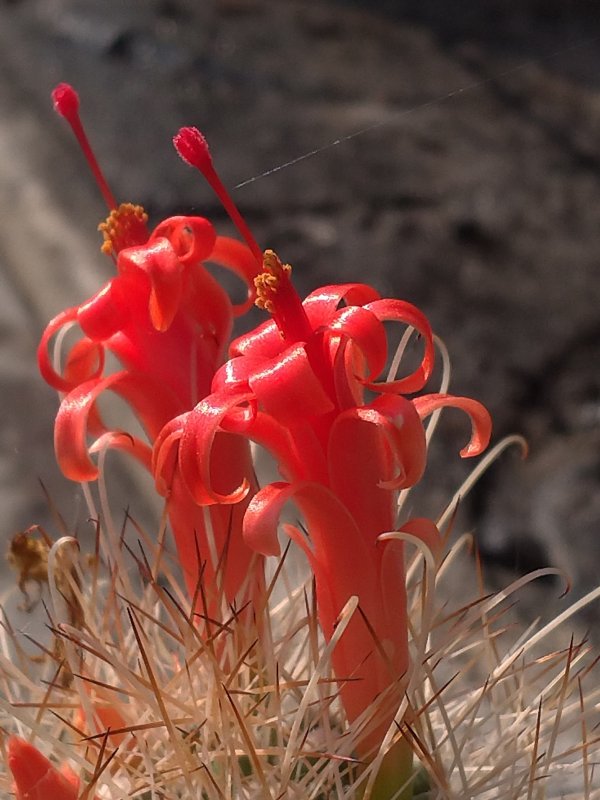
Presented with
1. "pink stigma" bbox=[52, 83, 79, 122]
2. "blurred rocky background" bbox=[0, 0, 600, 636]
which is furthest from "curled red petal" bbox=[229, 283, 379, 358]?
"blurred rocky background" bbox=[0, 0, 600, 636]

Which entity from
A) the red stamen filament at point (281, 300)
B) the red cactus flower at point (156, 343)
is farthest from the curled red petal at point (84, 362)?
the red stamen filament at point (281, 300)

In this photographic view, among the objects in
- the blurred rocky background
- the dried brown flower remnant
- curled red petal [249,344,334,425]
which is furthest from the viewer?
the blurred rocky background

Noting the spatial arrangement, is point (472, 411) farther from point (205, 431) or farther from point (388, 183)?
point (388, 183)

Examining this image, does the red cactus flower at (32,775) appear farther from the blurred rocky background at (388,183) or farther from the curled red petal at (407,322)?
the blurred rocky background at (388,183)

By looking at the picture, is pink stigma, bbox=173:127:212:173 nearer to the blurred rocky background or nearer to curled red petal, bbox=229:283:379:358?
curled red petal, bbox=229:283:379:358

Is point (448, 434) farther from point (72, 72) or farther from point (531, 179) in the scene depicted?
point (72, 72)
